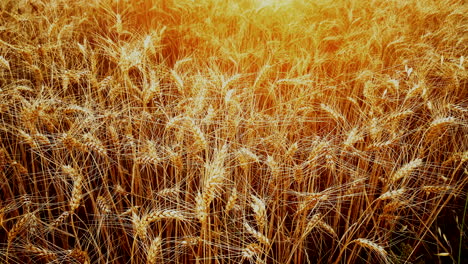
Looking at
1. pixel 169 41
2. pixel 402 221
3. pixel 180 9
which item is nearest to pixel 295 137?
pixel 402 221

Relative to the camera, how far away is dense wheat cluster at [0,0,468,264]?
109 cm

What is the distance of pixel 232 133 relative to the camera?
4.11 ft

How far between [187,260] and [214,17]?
2.55 m

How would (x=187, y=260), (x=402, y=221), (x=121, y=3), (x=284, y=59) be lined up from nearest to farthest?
(x=187, y=260) < (x=402, y=221) < (x=284, y=59) < (x=121, y=3)

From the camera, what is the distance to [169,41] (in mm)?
2762

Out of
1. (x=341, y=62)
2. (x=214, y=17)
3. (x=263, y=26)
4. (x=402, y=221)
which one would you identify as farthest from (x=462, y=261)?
(x=214, y=17)

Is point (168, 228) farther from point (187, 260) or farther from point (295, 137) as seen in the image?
point (295, 137)

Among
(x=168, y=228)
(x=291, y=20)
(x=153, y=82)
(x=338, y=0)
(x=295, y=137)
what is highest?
(x=338, y=0)

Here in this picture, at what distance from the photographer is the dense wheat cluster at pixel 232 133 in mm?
1089

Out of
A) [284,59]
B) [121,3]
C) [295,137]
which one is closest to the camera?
[295,137]

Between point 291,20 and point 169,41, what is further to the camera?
point 291,20

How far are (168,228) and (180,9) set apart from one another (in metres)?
2.75

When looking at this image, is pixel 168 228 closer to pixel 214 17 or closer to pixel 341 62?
pixel 341 62

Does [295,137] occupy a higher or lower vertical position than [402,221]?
higher
